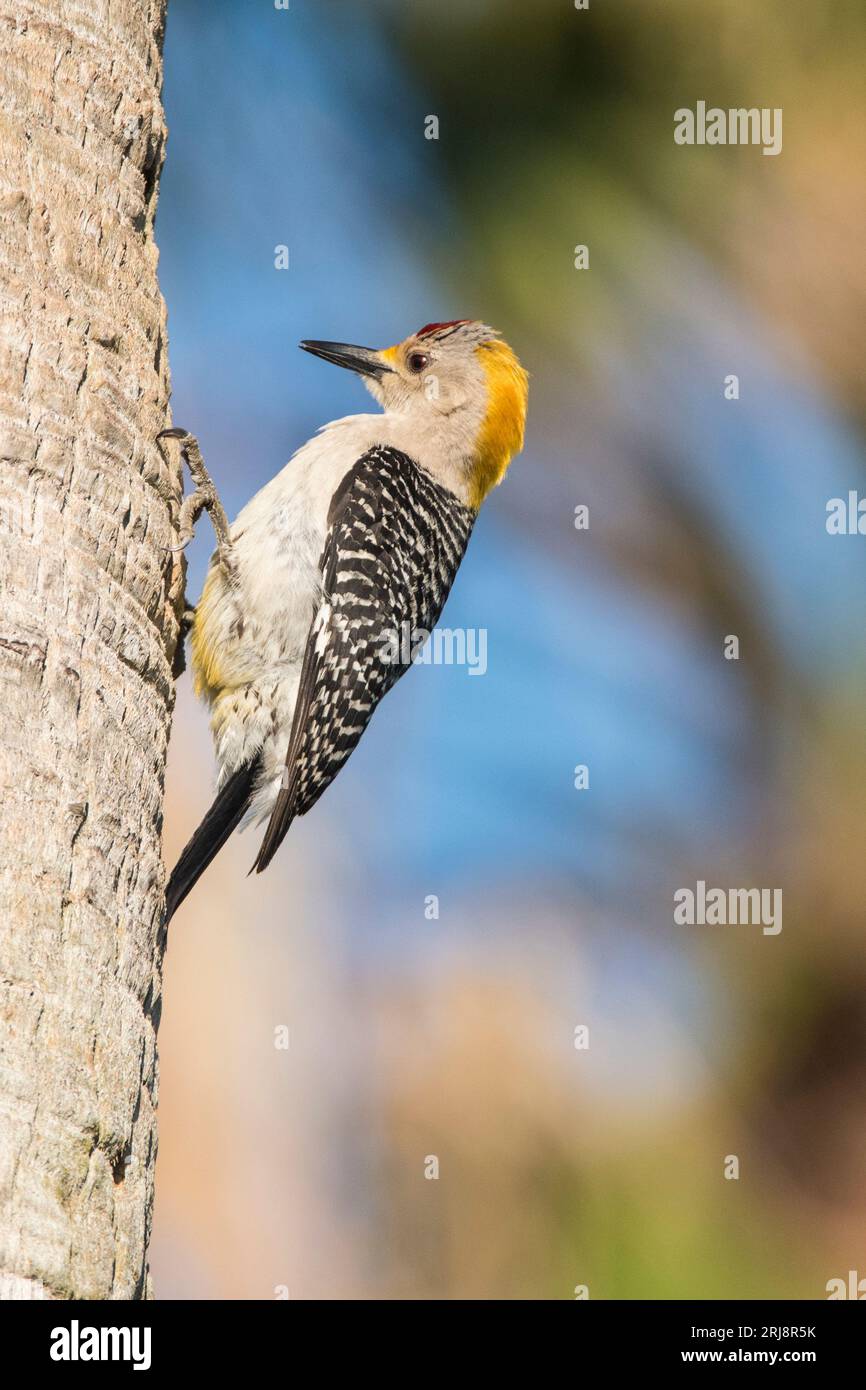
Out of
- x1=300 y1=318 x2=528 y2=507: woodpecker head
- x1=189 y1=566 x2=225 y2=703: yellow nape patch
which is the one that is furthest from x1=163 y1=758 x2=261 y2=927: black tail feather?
x1=300 y1=318 x2=528 y2=507: woodpecker head

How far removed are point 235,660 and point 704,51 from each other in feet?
9.85

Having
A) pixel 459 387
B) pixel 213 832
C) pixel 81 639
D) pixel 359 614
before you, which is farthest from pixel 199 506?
pixel 459 387

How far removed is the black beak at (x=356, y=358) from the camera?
20.1ft

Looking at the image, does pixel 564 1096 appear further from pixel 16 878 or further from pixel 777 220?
pixel 777 220

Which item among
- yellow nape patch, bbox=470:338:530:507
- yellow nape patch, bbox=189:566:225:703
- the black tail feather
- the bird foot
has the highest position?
yellow nape patch, bbox=470:338:530:507

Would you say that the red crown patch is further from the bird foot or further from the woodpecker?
the bird foot

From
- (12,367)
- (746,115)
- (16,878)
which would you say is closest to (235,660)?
(12,367)

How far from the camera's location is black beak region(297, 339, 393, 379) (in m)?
6.13

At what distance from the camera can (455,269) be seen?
625cm

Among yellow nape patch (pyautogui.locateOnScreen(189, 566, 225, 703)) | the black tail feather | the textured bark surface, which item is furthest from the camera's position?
yellow nape patch (pyautogui.locateOnScreen(189, 566, 225, 703))

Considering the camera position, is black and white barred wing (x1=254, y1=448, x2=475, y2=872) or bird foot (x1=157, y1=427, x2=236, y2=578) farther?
black and white barred wing (x1=254, y1=448, x2=475, y2=872)

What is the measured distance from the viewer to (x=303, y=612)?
4863 millimetres

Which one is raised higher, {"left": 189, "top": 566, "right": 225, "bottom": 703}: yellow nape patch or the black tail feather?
{"left": 189, "top": 566, "right": 225, "bottom": 703}: yellow nape patch
